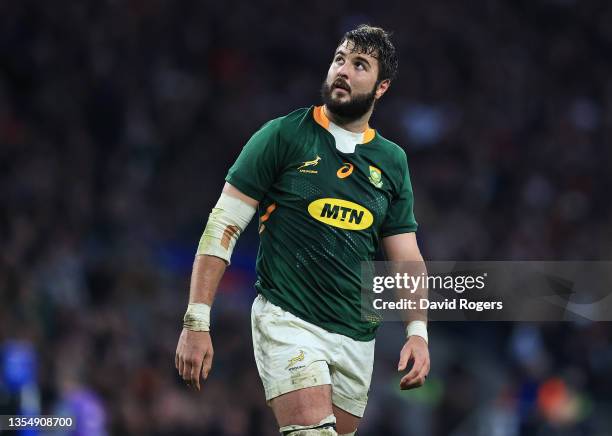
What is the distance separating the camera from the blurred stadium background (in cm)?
1052

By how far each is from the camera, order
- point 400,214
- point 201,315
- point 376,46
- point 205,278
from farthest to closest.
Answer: point 400,214
point 376,46
point 205,278
point 201,315

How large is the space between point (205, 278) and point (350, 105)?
117 centimetres

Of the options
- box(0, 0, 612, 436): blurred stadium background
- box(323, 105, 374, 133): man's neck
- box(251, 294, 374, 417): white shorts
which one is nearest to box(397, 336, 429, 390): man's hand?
box(251, 294, 374, 417): white shorts


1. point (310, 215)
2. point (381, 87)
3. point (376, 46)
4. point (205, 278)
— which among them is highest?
point (376, 46)

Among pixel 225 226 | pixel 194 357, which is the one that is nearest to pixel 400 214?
pixel 225 226

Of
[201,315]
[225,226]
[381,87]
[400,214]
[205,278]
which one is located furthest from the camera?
[400,214]

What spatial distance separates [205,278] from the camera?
5.14 metres

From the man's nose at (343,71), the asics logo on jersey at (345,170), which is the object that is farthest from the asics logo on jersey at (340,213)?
the man's nose at (343,71)

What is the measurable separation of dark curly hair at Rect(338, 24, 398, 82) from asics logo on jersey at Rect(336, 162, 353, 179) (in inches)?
19.1

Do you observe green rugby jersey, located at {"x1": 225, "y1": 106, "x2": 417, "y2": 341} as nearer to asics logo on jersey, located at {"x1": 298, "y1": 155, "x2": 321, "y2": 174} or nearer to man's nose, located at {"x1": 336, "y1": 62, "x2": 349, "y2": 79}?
asics logo on jersey, located at {"x1": 298, "y1": 155, "x2": 321, "y2": 174}

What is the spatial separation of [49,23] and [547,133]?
7.15m

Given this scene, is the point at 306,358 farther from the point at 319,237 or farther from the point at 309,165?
the point at 309,165

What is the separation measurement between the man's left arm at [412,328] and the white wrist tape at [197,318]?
1.01 metres

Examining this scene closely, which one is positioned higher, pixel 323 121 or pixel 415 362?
pixel 323 121
